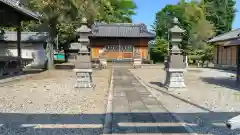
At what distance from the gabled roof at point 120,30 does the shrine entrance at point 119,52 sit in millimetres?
1531

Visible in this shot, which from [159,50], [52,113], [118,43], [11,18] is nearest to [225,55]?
[159,50]

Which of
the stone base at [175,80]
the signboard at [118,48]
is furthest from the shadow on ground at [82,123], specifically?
the signboard at [118,48]

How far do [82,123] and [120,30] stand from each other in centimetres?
3194

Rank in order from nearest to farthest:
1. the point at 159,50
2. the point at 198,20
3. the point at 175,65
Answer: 1. the point at 175,65
2. the point at 198,20
3. the point at 159,50

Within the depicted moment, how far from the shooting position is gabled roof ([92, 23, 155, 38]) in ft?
117

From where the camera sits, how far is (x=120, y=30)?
124ft

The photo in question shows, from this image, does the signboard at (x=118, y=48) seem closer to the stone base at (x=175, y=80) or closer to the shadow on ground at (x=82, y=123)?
the stone base at (x=175, y=80)

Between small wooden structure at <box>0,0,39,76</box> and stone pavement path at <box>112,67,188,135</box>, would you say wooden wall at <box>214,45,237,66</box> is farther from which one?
stone pavement path at <box>112,67,188,135</box>

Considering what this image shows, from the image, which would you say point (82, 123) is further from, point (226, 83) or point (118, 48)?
point (118, 48)

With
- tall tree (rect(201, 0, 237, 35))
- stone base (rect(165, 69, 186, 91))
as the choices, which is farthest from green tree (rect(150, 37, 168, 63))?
stone base (rect(165, 69, 186, 91))

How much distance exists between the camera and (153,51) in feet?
138

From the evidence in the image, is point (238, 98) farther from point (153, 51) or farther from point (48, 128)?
point (153, 51)

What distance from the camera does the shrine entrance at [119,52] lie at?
35562mm

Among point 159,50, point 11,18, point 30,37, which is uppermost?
point 11,18
